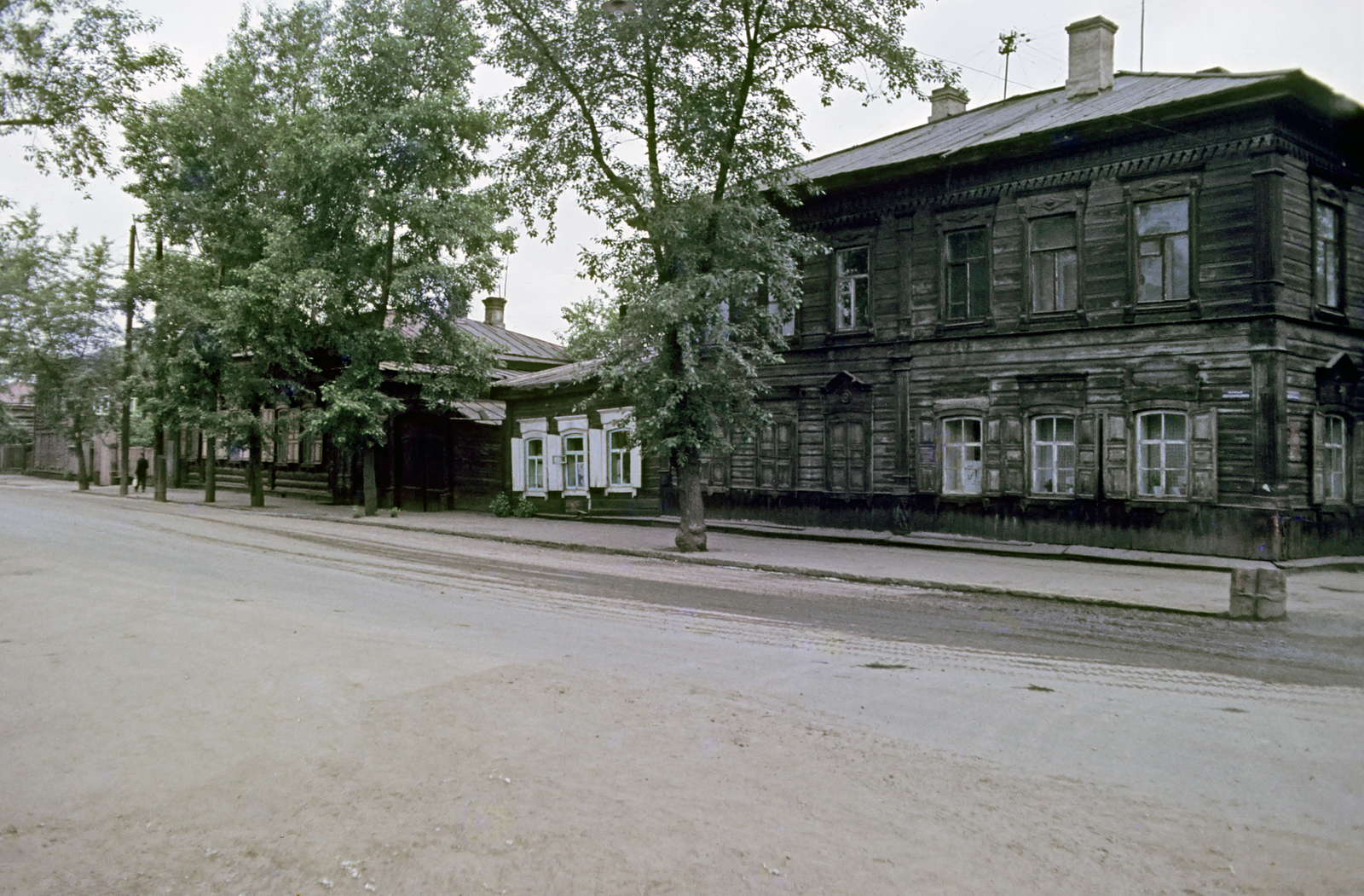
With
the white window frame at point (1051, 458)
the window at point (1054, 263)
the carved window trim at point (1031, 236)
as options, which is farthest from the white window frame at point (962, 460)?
the window at point (1054, 263)

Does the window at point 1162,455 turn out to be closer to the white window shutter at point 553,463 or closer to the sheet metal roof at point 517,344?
the white window shutter at point 553,463

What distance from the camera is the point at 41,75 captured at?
11.4 m

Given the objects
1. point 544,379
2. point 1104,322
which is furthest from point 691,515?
point 544,379

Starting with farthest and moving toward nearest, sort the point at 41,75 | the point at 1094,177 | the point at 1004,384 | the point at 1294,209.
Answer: the point at 1004,384 → the point at 1094,177 → the point at 1294,209 → the point at 41,75

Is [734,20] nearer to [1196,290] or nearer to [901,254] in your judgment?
[901,254]

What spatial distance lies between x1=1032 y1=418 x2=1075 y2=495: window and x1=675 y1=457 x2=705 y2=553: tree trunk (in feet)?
21.5

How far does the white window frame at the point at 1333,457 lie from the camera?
1605 cm

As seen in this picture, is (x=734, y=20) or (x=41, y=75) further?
(x=734, y=20)

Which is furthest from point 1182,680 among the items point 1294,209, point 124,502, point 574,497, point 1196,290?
point 124,502

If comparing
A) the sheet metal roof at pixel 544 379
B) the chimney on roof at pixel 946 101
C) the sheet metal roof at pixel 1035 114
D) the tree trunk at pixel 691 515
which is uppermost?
the chimney on roof at pixel 946 101

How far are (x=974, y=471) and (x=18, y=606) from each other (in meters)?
16.0

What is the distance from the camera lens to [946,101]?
23906 mm

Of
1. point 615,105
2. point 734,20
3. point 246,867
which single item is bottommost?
point 246,867

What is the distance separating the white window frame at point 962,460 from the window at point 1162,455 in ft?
9.85
